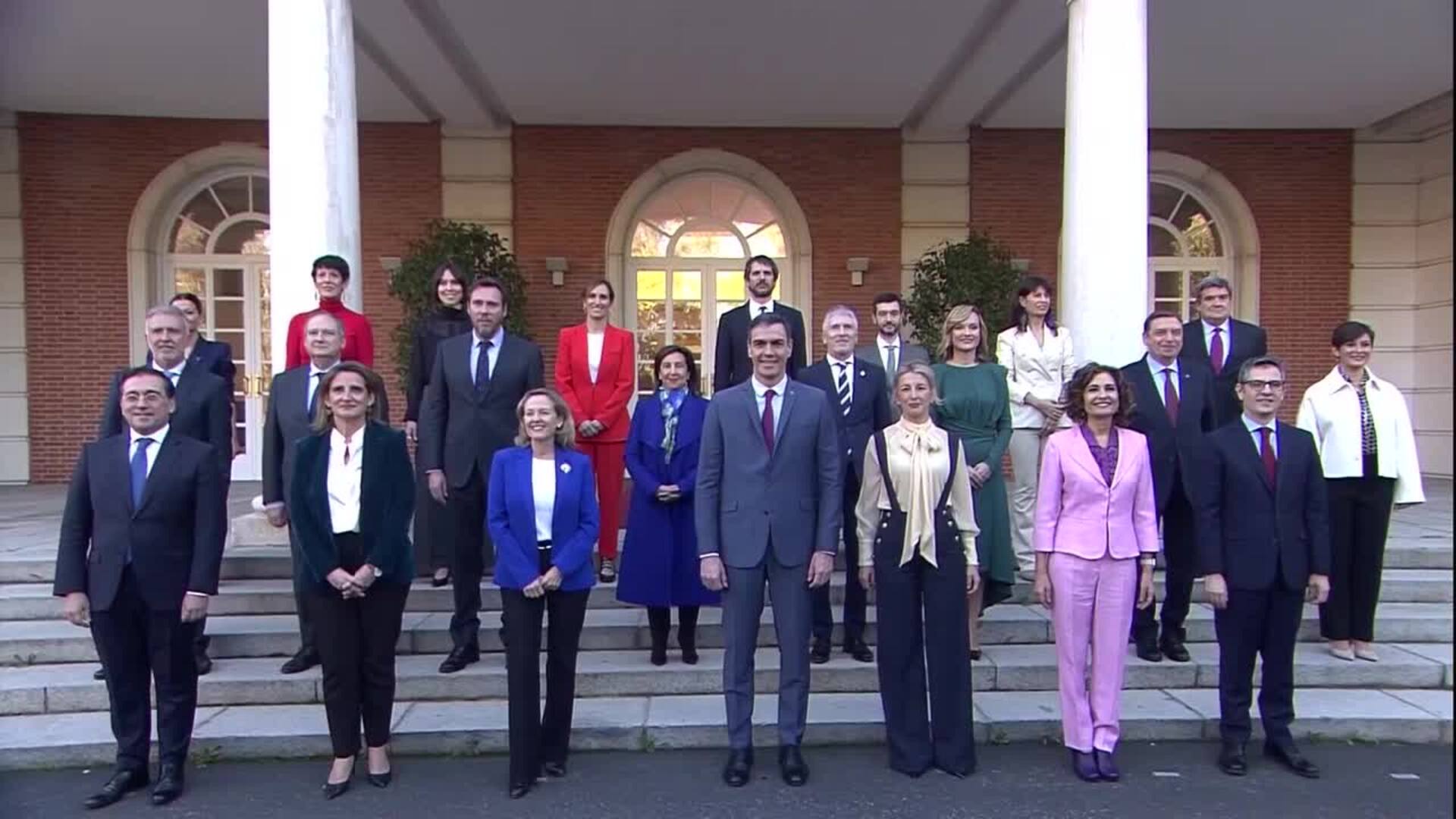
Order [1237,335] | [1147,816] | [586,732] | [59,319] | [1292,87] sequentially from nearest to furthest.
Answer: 1. [1147,816]
2. [586,732]
3. [1237,335]
4. [1292,87]
5. [59,319]

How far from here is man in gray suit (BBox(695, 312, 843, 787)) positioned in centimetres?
411

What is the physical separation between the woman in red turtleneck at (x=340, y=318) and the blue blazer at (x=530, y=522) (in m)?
1.95

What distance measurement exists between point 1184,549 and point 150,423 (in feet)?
17.0

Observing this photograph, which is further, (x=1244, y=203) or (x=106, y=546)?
(x=1244, y=203)

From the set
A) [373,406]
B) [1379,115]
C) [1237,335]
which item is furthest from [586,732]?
[1379,115]

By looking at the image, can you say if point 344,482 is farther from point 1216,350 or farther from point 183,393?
point 1216,350

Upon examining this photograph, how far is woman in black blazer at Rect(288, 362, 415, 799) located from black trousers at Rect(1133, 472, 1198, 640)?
3.87m

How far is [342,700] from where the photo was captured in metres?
3.97

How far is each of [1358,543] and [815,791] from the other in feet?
11.8

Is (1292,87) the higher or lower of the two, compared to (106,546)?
higher

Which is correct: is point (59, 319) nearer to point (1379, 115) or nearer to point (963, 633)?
point (963, 633)

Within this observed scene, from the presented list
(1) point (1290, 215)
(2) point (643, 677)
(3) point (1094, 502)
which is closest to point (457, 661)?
(2) point (643, 677)

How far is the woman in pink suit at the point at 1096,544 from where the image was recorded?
4094 mm

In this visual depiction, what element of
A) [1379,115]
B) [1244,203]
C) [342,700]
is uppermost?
[1379,115]
